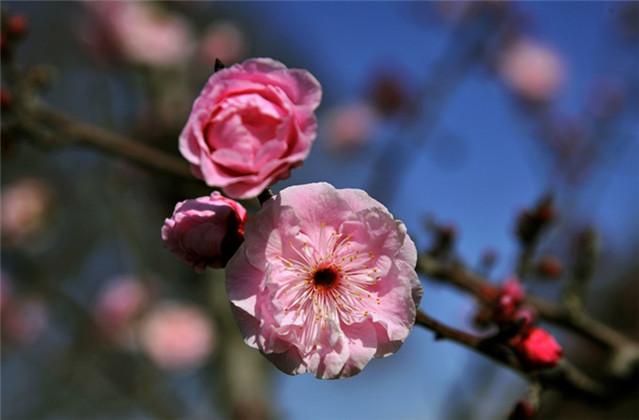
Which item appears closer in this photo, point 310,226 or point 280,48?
point 310,226

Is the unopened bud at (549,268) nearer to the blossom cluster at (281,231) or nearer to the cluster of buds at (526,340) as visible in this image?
the cluster of buds at (526,340)

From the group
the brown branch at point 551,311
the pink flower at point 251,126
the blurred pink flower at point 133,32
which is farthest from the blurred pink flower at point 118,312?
the pink flower at point 251,126

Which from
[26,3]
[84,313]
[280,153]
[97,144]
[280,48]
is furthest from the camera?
[280,48]

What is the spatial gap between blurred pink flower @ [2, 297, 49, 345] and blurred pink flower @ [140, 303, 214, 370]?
833 mm

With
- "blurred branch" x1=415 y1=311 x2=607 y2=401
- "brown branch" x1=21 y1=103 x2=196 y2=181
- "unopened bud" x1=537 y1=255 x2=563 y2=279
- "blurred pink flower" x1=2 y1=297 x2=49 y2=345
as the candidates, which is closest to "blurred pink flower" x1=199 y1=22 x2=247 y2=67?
"blurred pink flower" x1=2 y1=297 x2=49 y2=345

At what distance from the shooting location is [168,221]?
3.23 ft

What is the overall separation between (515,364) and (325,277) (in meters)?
0.41

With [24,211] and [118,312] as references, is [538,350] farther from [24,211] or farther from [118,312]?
[118,312]

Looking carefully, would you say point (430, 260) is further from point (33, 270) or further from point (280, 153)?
point (33, 270)

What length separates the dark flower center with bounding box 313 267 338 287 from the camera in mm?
1100

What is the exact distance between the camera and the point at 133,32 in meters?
3.54

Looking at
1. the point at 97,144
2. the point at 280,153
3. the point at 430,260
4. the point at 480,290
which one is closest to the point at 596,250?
the point at 480,290

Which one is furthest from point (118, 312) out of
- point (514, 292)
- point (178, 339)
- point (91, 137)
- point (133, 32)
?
point (514, 292)

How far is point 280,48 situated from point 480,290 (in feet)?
36.9
